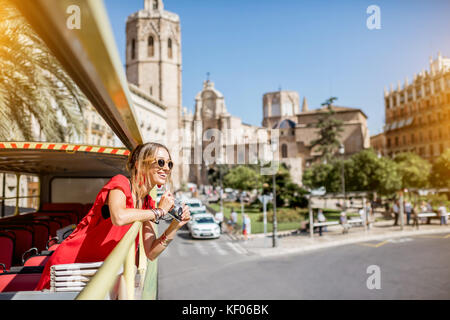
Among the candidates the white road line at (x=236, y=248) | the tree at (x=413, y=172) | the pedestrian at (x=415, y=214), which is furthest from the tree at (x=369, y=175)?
the white road line at (x=236, y=248)

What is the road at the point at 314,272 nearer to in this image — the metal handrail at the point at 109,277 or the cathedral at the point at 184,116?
the metal handrail at the point at 109,277

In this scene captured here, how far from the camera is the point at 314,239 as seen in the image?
19.8m

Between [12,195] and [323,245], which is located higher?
[12,195]

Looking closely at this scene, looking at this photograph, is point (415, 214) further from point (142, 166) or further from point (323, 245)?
point (142, 166)

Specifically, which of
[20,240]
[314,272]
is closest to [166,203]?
[20,240]

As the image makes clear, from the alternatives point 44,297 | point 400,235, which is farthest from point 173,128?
point 44,297

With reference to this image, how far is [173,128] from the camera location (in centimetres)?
7575

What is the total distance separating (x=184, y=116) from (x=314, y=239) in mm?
71557

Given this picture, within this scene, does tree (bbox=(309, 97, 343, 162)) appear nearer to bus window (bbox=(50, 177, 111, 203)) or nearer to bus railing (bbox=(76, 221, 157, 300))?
bus window (bbox=(50, 177, 111, 203))

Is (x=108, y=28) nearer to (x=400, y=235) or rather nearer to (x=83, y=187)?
(x=83, y=187)

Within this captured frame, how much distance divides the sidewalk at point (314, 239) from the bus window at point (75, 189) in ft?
32.2
